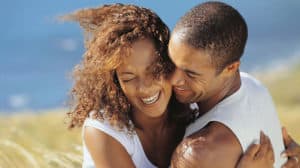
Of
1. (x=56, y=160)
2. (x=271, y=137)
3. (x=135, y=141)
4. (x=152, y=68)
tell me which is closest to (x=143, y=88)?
(x=152, y=68)

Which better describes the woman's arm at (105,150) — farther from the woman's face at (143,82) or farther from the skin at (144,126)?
the woman's face at (143,82)

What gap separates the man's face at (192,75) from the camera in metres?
2.98

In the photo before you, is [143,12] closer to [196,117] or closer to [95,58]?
[95,58]

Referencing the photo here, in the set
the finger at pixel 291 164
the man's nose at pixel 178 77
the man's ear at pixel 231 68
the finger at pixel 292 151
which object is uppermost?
the man's nose at pixel 178 77

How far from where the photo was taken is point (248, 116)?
312cm

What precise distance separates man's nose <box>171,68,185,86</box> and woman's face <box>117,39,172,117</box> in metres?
0.08

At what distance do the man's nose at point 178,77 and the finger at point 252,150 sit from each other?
37 cm

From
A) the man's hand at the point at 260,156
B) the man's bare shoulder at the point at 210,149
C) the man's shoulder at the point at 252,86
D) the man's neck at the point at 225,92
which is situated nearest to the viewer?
the man's bare shoulder at the point at 210,149

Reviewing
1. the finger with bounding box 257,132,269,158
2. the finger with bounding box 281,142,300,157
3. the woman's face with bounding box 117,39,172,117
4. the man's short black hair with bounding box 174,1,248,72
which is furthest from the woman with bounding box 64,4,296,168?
the finger with bounding box 281,142,300,157

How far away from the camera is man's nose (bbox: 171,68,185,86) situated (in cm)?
309

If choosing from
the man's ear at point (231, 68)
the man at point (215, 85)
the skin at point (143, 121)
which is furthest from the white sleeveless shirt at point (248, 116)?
the skin at point (143, 121)

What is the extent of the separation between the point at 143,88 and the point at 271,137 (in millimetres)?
572

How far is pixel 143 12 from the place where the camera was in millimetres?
3285

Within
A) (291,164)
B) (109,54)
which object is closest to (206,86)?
(109,54)
